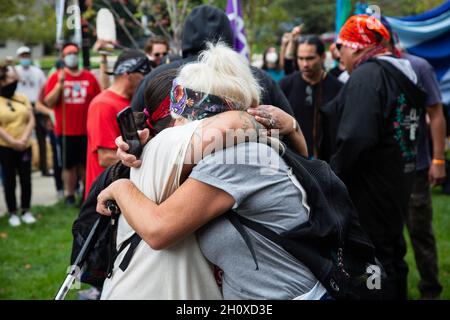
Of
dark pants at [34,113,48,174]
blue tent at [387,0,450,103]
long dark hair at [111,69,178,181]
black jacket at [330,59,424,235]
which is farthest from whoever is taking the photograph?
dark pants at [34,113,48,174]

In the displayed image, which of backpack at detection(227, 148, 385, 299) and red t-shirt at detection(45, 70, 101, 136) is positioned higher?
backpack at detection(227, 148, 385, 299)

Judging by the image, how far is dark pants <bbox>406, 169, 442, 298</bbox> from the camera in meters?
5.23

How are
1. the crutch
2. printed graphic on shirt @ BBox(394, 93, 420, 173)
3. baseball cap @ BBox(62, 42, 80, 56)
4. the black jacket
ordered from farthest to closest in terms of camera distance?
baseball cap @ BBox(62, 42, 80, 56) < printed graphic on shirt @ BBox(394, 93, 420, 173) < the black jacket < the crutch

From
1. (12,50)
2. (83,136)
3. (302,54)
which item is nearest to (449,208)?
(302,54)

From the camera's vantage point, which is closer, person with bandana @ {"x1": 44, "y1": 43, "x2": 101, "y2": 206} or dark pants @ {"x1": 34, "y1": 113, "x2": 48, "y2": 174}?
person with bandana @ {"x1": 44, "y1": 43, "x2": 101, "y2": 206}

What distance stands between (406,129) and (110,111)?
2.11 m

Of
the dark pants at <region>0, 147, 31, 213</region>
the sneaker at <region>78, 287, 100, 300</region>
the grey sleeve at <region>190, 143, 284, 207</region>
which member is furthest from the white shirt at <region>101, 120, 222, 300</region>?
the dark pants at <region>0, 147, 31, 213</region>

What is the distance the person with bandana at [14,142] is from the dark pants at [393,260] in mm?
5200

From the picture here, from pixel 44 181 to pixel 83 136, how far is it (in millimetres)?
2935

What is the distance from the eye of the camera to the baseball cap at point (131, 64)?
488 cm

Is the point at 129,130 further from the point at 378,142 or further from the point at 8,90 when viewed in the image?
the point at 8,90

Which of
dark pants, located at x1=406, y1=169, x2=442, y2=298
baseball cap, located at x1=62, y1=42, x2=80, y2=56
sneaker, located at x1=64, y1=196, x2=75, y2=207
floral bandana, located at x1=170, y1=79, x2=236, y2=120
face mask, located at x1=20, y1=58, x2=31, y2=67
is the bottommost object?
sneaker, located at x1=64, y1=196, x2=75, y2=207

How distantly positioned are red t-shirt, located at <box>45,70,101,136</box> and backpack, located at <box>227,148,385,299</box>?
705 cm

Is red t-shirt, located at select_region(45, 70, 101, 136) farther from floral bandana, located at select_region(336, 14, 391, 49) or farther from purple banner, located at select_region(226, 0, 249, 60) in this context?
floral bandana, located at select_region(336, 14, 391, 49)
